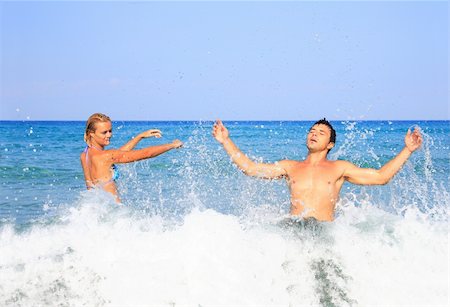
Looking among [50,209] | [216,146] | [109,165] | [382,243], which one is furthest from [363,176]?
[216,146]

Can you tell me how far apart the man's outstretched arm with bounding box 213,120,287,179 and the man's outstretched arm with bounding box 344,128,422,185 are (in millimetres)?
681

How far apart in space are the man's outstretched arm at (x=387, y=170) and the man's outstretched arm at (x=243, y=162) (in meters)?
0.68

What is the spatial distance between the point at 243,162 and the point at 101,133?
152 cm

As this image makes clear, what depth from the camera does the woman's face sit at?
596 cm

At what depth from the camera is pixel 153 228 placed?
18.8ft

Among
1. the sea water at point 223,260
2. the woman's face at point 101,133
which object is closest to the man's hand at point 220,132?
the sea water at point 223,260

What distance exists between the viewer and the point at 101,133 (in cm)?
598

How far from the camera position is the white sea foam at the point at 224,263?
5012mm

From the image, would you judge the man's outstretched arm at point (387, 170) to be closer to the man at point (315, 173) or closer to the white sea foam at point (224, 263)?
the man at point (315, 173)

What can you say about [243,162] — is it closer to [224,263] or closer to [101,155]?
[224,263]

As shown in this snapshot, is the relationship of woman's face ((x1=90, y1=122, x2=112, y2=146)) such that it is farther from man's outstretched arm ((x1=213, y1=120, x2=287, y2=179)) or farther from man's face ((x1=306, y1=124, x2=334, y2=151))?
man's face ((x1=306, y1=124, x2=334, y2=151))

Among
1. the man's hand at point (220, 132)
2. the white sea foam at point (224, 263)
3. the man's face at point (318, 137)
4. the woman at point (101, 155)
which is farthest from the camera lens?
the woman at point (101, 155)

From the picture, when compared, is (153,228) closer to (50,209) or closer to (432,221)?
(432,221)

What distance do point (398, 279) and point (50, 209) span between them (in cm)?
659
